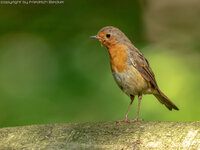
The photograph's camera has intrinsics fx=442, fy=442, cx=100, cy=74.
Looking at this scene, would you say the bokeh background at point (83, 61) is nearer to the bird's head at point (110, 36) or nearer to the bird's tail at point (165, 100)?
the bird's tail at point (165, 100)

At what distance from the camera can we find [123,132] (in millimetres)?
2709

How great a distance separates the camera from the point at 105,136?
105 inches

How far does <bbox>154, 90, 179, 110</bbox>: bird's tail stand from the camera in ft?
12.9

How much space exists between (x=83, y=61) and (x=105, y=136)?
2.31 meters

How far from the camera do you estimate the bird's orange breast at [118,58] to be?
3.72 meters

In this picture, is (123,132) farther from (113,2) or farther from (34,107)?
(113,2)

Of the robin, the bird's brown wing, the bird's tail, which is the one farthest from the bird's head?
the bird's tail

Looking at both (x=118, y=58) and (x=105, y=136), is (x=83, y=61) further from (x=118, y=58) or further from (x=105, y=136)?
(x=105, y=136)

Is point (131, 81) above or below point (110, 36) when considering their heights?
below

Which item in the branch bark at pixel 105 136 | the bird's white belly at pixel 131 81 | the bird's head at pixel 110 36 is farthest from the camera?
the bird's head at pixel 110 36

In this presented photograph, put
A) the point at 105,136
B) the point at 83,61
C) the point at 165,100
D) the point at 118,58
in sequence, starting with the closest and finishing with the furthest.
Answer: the point at 105,136 → the point at 118,58 → the point at 165,100 → the point at 83,61

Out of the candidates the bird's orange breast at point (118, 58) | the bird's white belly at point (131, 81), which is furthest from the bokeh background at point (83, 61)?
the bird's orange breast at point (118, 58)

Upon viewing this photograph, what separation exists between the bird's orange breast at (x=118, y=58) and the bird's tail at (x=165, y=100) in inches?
19.3

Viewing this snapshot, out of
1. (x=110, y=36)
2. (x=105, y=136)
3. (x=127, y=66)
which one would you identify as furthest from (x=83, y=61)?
(x=105, y=136)
